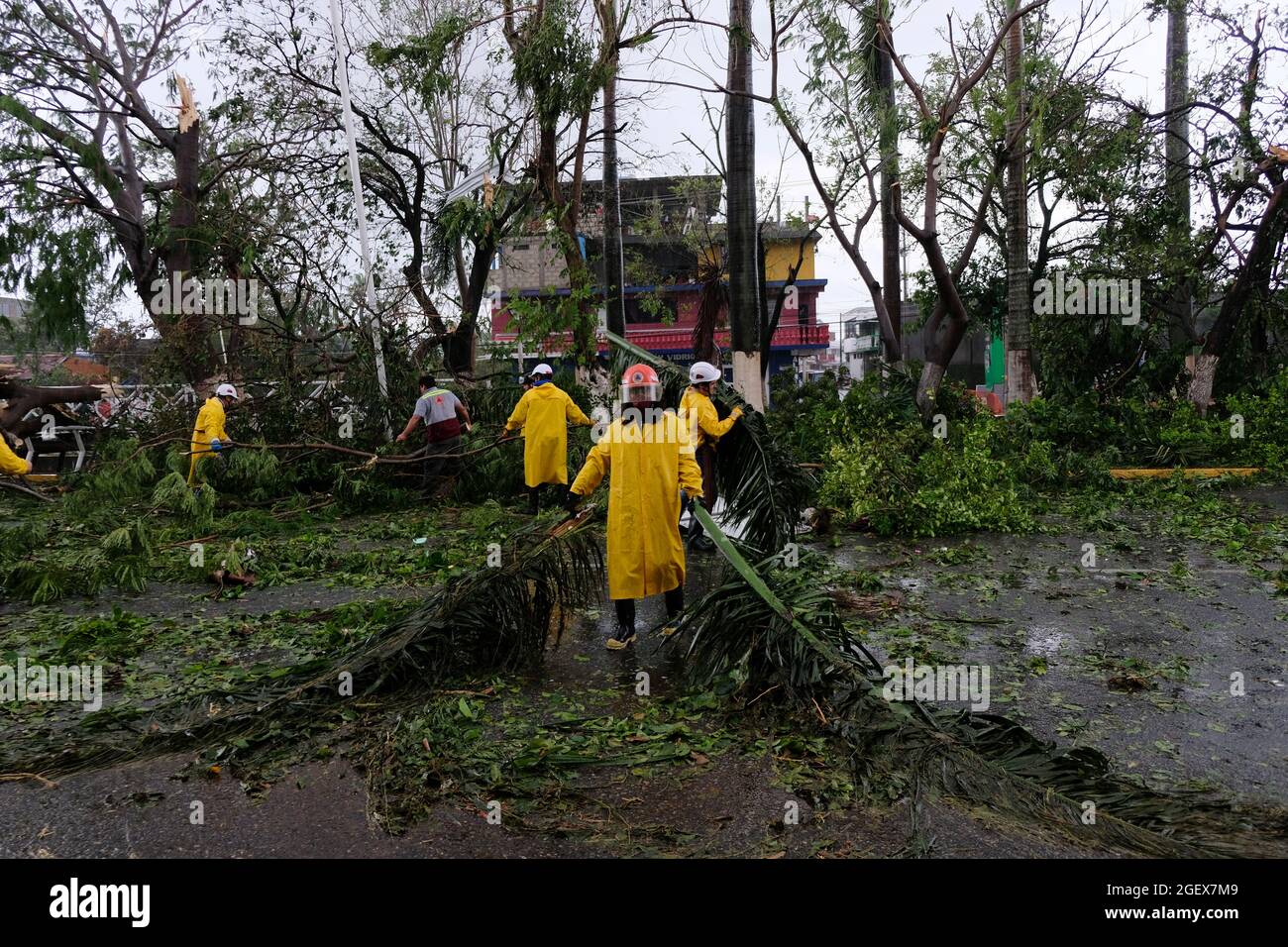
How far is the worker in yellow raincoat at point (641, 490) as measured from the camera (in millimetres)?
5805

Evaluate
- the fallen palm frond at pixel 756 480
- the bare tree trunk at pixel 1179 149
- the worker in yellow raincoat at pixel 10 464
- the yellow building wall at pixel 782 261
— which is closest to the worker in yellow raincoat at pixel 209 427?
the worker in yellow raincoat at pixel 10 464

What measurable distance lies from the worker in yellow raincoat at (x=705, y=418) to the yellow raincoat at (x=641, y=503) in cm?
161

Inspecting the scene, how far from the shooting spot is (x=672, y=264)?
131 ft

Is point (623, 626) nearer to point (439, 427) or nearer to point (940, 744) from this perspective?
point (940, 744)

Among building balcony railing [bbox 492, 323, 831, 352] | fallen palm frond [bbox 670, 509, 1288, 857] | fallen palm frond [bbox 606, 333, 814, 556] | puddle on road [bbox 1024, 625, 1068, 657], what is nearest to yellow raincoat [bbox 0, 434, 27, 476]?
fallen palm frond [bbox 606, 333, 814, 556]

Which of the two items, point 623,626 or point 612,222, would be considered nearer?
point 623,626

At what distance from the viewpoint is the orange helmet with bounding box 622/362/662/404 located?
19.4ft

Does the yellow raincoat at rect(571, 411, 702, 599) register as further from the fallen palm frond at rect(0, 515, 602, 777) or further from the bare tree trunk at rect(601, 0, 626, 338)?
the bare tree trunk at rect(601, 0, 626, 338)

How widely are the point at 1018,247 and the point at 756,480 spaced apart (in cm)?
771

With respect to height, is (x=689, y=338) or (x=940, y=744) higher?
(x=689, y=338)

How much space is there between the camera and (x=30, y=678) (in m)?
5.58

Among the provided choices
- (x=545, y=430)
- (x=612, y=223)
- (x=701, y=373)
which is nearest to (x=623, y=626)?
(x=701, y=373)

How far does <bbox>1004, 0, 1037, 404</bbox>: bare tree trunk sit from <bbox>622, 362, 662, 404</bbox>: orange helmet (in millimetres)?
8354

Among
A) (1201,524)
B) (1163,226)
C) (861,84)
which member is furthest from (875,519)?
(1163,226)
